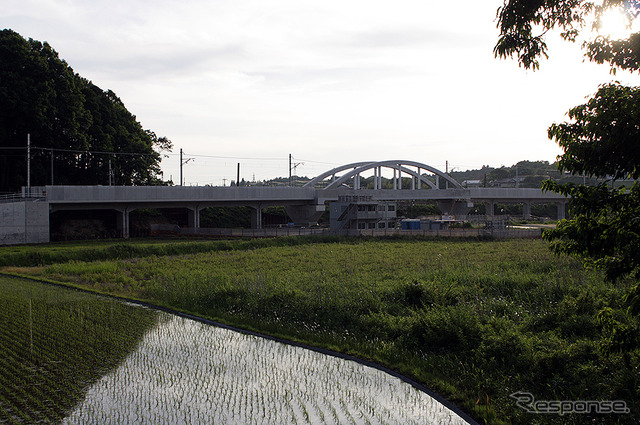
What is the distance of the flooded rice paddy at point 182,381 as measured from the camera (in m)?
8.44

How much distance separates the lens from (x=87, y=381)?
9852mm

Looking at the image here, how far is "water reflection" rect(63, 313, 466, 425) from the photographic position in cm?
840

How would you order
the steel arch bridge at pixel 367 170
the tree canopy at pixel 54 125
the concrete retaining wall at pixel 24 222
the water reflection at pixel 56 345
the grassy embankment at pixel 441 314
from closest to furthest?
the water reflection at pixel 56 345 → the grassy embankment at pixel 441 314 → the concrete retaining wall at pixel 24 222 → the tree canopy at pixel 54 125 → the steel arch bridge at pixel 367 170

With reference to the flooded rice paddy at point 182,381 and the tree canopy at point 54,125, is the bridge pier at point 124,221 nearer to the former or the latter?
the tree canopy at point 54,125

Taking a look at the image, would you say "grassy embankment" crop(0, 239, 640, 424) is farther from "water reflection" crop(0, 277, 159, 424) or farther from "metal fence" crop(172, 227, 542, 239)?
"metal fence" crop(172, 227, 542, 239)

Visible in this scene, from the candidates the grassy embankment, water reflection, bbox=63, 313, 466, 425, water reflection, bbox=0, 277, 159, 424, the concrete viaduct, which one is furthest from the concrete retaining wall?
water reflection, bbox=63, 313, 466, 425

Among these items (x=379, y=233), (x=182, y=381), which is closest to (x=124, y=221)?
(x=379, y=233)

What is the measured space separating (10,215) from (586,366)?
37.7 meters

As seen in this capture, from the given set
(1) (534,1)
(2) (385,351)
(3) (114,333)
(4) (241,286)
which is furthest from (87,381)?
(1) (534,1)

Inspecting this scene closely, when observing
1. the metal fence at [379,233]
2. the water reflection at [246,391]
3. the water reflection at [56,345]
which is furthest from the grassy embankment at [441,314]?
the metal fence at [379,233]

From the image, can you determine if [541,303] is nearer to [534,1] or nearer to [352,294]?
[352,294]

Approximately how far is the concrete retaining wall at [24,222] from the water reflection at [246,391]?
94.5 feet

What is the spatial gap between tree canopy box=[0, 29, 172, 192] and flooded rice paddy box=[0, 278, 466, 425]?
3469 centimetres

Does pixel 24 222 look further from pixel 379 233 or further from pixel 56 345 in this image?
pixel 56 345
